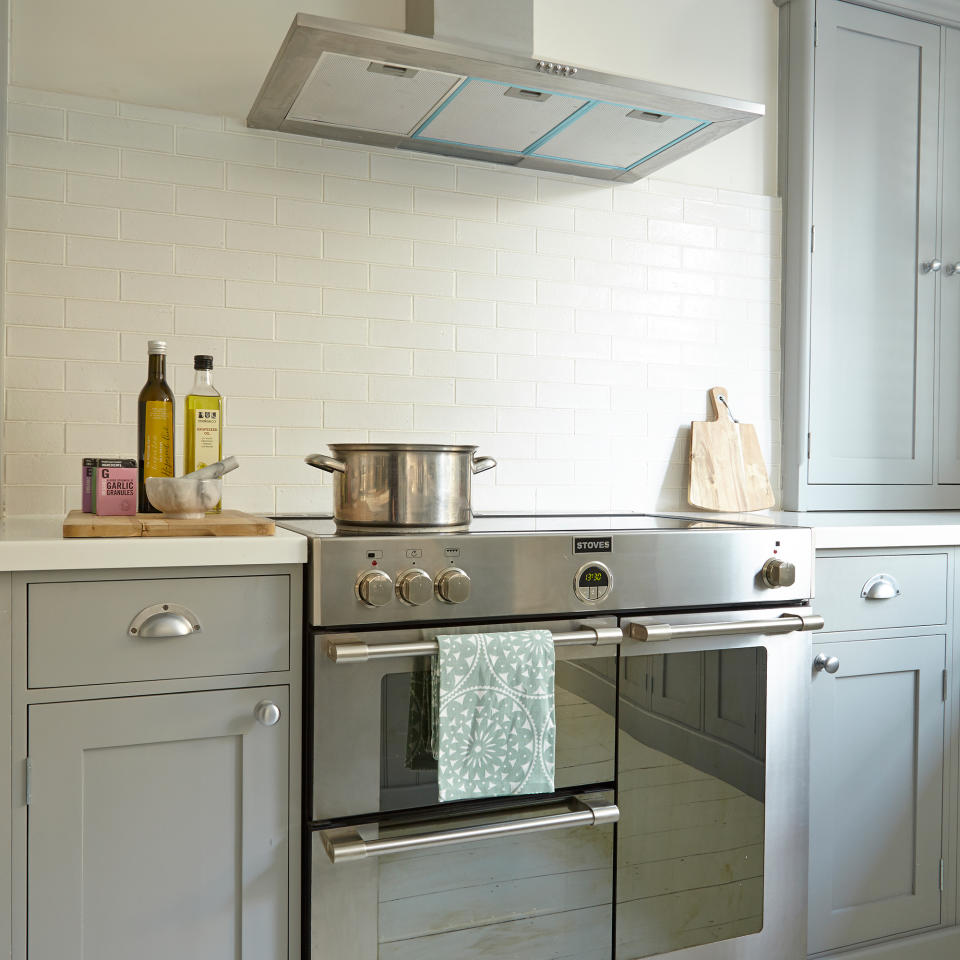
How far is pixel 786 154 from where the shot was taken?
2.72 meters

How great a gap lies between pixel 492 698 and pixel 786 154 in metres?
2.01

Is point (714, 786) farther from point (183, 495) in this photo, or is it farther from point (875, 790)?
point (183, 495)

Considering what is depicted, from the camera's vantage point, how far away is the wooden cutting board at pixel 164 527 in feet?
4.68

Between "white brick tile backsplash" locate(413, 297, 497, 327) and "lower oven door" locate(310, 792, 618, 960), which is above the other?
"white brick tile backsplash" locate(413, 297, 497, 327)

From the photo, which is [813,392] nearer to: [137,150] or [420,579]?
[420,579]

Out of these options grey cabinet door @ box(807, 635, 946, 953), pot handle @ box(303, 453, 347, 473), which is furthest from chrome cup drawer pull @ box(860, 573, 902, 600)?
pot handle @ box(303, 453, 347, 473)

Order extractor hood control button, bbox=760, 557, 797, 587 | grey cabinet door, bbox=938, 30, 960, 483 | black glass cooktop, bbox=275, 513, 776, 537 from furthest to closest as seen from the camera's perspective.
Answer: grey cabinet door, bbox=938, 30, 960, 483 → extractor hood control button, bbox=760, 557, 797, 587 → black glass cooktop, bbox=275, 513, 776, 537

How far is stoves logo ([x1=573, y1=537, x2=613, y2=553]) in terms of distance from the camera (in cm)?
169

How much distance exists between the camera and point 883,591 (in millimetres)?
2055

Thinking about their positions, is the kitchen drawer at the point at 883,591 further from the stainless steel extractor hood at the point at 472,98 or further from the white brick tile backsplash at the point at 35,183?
the white brick tile backsplash at the point at 35,183

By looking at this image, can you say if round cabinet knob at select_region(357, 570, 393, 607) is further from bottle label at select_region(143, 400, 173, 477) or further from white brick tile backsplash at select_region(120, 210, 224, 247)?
white brick tile backsplash at select_region(120, 210, 224, 247)

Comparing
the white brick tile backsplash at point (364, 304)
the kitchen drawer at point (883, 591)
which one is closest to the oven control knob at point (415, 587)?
the white brick tile backsplash at point (364, 304)

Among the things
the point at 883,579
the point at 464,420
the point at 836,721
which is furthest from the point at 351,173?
the point at 836,721

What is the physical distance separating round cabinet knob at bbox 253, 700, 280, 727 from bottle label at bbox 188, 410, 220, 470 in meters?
0.55
